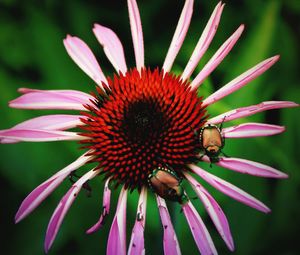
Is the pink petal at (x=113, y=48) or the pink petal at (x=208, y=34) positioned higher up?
the pink petal at (x=113, y=48)

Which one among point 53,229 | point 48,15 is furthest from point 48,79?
point 53,229

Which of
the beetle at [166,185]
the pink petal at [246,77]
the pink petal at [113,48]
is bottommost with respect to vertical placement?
the beetle at [166,185]

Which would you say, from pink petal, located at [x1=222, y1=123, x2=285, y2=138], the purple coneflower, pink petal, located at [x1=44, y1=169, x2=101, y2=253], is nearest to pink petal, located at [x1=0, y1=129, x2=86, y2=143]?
the purple coneflower

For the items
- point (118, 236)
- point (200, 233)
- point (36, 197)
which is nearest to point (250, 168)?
point (200, 233)

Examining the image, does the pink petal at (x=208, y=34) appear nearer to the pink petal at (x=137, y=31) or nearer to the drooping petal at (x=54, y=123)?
the pink petal at (x=137, y=31)

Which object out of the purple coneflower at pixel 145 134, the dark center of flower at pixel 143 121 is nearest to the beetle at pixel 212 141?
the purple coneflower at pixel 145 134

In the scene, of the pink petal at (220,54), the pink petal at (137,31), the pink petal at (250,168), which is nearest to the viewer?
the pink petal at (250,168)

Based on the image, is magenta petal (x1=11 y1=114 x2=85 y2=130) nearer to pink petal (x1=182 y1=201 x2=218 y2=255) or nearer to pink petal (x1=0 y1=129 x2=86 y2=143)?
pink petal (x1=0 y1=129 x2=86 y2=143)
